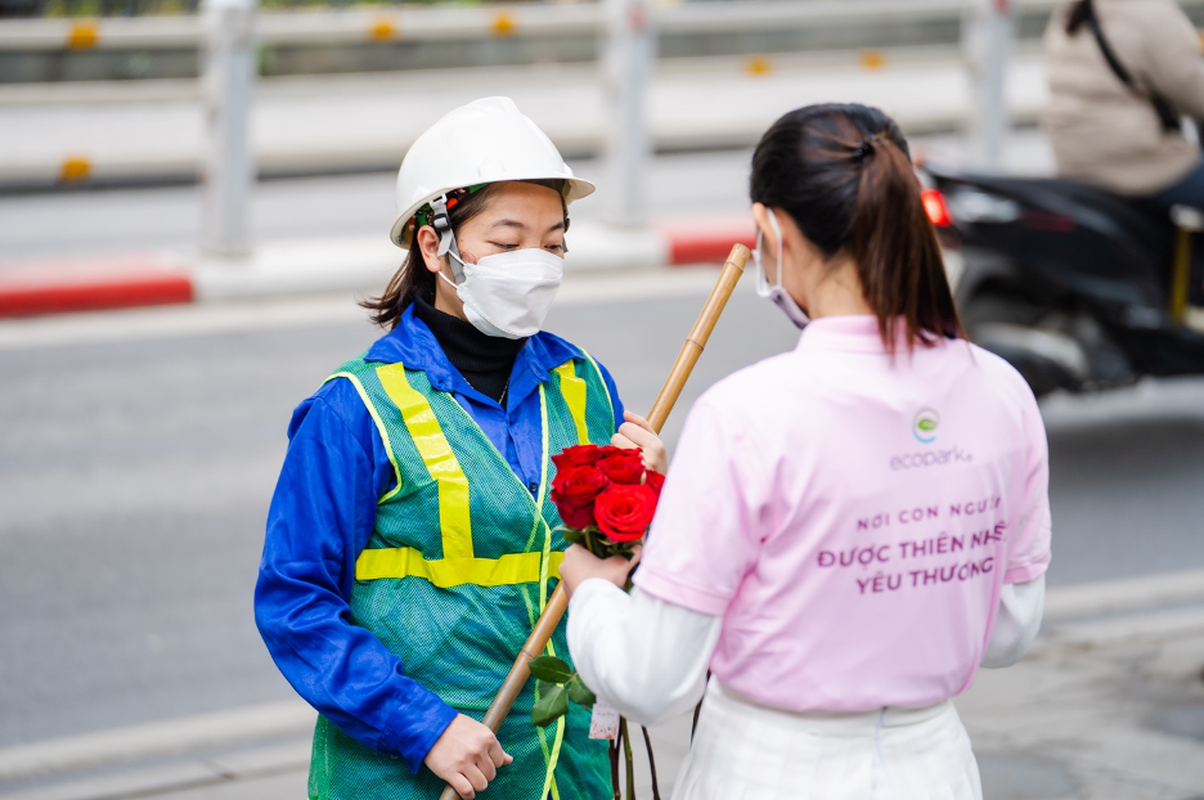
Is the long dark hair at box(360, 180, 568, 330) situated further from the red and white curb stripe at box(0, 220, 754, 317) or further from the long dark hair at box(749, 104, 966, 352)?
the red and white curb stripe at box(0, 220, 754, 317)

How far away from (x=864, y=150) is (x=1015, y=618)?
0.67 metres

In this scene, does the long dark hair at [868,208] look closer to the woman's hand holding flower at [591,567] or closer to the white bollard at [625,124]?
the woman's hand holding flower at [591,567]

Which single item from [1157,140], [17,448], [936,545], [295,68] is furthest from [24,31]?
[936,545]

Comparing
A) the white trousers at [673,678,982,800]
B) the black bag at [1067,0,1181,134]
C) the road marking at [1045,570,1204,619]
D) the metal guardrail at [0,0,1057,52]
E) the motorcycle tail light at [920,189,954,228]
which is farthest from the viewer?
the metal guardrail at [0,0,1057,52]

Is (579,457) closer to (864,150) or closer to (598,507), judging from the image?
(598,507)

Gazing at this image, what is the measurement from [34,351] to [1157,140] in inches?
216

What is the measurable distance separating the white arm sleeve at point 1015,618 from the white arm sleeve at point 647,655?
1.51 feet

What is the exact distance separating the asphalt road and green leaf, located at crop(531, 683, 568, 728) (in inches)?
108

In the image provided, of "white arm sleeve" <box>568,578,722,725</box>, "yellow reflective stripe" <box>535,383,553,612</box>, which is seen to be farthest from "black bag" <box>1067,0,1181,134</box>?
"white arm sleeve" <box>568,578,722,725</box>

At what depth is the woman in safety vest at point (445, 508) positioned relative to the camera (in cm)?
227

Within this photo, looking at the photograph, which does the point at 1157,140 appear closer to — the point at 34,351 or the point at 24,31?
the point at 34,351

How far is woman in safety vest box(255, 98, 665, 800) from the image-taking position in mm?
2266

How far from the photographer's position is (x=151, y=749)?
14.3 ft

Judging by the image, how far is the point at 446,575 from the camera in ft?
7.73
